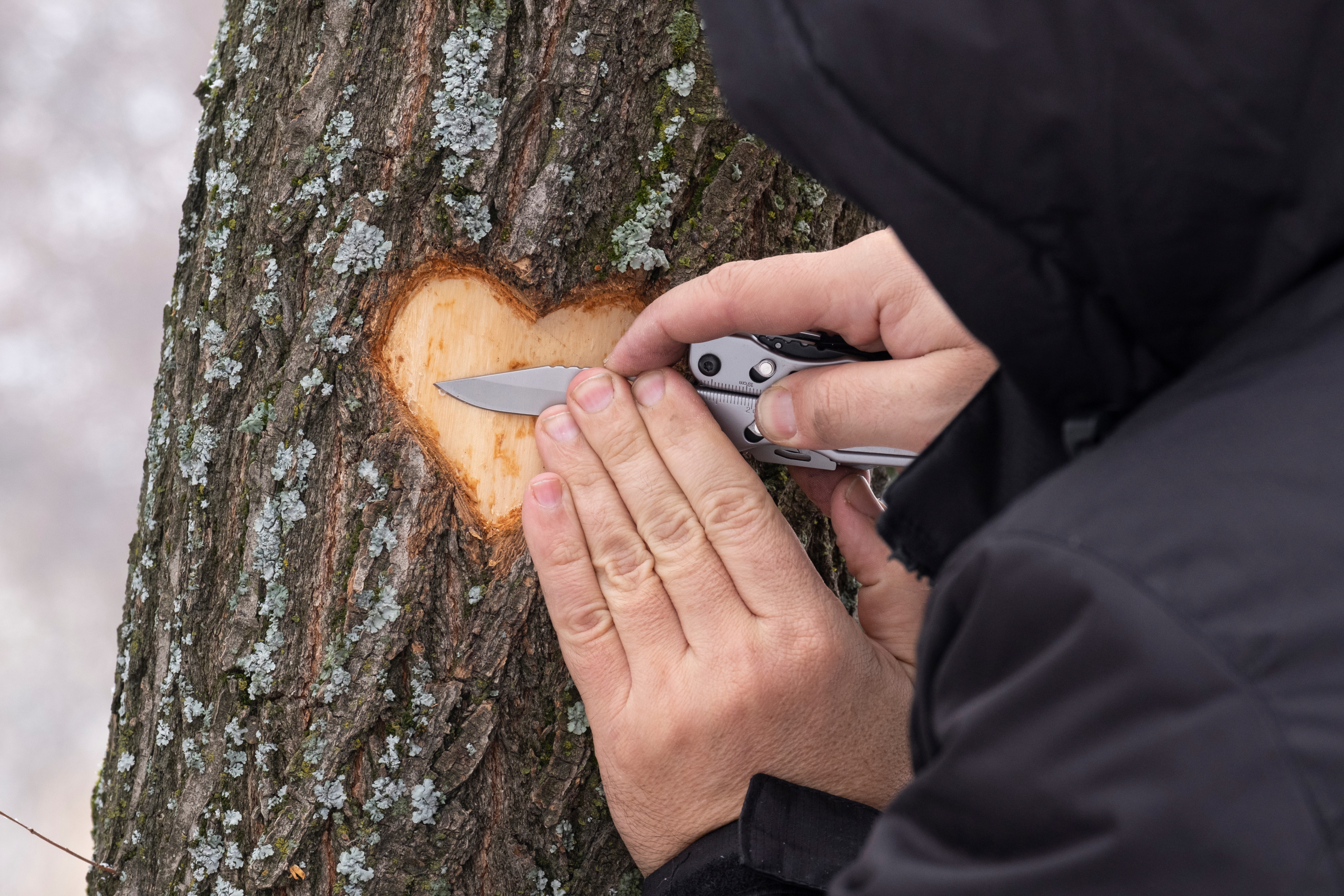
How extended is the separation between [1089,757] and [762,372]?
115 cm

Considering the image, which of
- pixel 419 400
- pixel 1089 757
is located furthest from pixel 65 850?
pixel 1089 757

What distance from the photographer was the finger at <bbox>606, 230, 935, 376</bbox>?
162 cm

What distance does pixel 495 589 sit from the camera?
177cm

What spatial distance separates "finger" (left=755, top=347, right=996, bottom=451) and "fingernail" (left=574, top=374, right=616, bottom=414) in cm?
30

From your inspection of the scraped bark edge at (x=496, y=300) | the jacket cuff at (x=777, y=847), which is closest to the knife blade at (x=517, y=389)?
the scraped bark edge at (x=496, y=300)

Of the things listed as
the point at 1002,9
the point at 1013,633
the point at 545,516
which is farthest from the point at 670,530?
the point at 1002,9

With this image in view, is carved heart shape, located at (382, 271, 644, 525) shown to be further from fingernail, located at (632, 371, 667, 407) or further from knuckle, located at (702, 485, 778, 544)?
knuckle, located at (702, 485, 778, 544)

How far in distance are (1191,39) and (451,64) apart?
142 centimetres

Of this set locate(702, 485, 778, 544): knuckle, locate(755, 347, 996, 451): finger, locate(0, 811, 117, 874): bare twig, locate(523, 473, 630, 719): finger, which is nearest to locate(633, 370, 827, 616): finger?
locate(702, 485, 778, 544): knuckle

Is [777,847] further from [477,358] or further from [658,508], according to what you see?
[477,358]

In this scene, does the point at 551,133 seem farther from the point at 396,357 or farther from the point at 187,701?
the point at 187,701

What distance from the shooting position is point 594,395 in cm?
172

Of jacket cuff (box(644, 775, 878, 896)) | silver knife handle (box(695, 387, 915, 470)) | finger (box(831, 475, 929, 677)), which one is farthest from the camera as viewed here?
finger (box(831, 475, 929, 677))

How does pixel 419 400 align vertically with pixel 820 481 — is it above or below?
above
